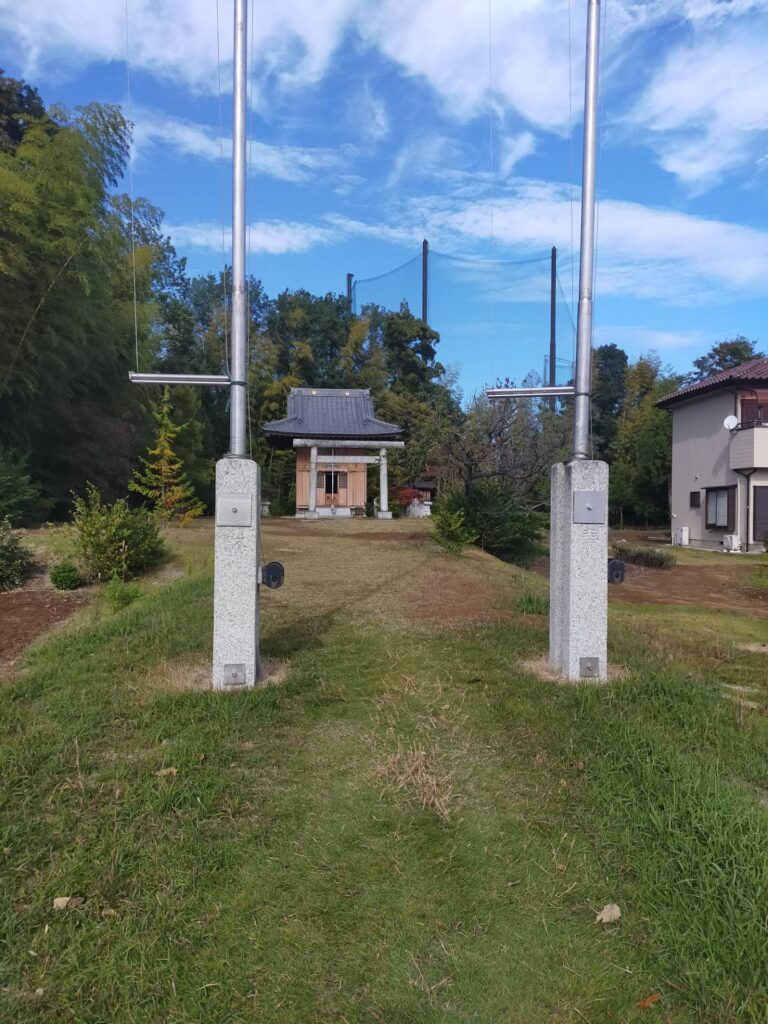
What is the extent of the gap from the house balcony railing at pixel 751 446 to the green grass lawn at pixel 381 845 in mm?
15633

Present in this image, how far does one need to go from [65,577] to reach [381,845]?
6.88 meters

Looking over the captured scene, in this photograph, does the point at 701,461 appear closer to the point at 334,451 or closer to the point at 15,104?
the point at 334,451

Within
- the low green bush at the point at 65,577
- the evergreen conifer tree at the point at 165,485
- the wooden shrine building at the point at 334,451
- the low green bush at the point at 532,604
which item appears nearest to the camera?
the low green bush at the point at 532,604

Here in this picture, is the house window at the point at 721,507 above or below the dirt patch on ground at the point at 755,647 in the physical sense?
above

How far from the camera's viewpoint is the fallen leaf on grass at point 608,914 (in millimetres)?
2084

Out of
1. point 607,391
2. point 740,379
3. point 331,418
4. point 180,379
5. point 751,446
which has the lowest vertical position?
point 180,379

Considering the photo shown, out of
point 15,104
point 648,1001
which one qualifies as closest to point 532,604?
point 648,1001

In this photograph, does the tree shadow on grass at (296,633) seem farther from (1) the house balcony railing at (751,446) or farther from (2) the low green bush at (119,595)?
(1) the house balcony railing at (751,446)

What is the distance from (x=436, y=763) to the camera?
314 centimetres

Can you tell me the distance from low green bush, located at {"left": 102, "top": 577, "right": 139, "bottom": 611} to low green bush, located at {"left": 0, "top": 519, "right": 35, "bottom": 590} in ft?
5.17

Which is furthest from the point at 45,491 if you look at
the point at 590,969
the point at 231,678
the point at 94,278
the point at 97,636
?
the point at 590,969

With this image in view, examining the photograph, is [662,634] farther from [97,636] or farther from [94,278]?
[94,278]

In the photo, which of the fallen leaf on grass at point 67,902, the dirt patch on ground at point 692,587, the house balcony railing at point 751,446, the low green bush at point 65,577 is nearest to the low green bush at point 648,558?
the dirt patch on ground at point 692,587

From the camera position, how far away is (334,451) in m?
23.7
